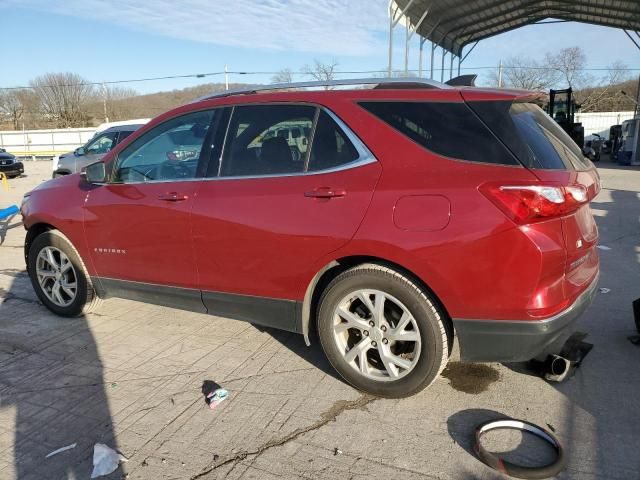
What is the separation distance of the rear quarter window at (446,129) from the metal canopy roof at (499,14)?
18.3 m

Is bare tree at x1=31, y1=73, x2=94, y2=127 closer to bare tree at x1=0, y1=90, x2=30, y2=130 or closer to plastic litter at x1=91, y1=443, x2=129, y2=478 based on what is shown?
bare tree at x1=0, y1=90, x2=30, y2=130

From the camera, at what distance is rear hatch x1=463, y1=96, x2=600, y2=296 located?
2752 millimetres

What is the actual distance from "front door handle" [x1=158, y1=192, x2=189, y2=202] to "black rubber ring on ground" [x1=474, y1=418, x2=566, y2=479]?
8.03 ft

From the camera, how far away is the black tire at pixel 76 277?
4445mm

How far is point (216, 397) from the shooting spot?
10.6 ft

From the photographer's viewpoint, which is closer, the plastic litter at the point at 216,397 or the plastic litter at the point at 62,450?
the plastic litter at the point at 62,450

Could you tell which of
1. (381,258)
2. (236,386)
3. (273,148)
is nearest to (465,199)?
(381,258)

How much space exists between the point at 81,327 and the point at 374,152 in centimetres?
309

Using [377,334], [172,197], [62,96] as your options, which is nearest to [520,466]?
[377,334]

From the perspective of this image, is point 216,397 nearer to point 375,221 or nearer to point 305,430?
point 305,430

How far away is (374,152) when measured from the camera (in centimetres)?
Result: 306

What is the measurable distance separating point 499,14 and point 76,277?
81.5ft

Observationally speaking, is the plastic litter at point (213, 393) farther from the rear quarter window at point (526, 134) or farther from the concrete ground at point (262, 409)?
the rear quarter window at point (526, 134)

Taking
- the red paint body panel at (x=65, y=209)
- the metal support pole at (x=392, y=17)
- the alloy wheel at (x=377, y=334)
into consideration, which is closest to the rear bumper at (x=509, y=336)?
the alloy wheel at (x=377, y=334)
